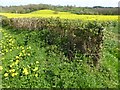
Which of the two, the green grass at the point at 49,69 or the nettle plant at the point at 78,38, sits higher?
the nettle plant at the point at 78,38

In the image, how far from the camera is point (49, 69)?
1055cm

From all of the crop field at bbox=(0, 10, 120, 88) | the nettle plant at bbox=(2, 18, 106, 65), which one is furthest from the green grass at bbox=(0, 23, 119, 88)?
the nettle plant at bbox=(2, 18, 106, 65)

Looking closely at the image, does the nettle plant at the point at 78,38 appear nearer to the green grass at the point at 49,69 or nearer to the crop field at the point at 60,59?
the crop field at the point at 60,59

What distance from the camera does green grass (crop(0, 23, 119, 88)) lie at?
9953 mm

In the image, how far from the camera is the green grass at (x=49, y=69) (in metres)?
9.95

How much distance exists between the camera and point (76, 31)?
11734 mm

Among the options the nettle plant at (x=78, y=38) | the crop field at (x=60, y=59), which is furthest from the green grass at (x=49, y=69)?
the nettle plant at (x=78, y=38)

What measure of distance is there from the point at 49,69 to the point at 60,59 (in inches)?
31.5

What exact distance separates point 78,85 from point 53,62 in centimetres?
142

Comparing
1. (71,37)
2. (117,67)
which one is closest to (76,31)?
(71,37)

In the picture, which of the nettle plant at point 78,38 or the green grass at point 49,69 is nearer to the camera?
the green grass at point 49,69

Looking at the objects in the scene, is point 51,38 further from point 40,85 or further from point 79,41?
point 40,85

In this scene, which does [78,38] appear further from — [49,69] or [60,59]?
[49,69]

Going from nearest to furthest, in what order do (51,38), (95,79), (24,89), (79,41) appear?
(24,89), (95,79), (79,41), (51,38)
